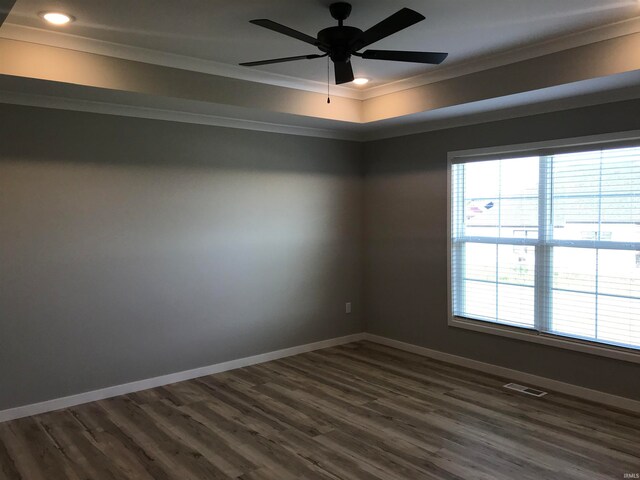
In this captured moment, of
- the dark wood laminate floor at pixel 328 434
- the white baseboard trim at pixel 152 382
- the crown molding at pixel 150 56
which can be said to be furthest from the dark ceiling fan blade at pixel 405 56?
the white baseboard trim at pixel 152 382

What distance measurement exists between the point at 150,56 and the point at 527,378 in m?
4.04

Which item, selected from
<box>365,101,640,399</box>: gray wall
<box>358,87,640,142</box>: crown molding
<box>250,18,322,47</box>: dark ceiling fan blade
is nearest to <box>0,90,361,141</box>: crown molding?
<box>358,87,640,142</box>: crown molding

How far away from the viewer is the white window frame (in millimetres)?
3807

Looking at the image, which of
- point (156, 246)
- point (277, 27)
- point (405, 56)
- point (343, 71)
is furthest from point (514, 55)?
point (156, 246)

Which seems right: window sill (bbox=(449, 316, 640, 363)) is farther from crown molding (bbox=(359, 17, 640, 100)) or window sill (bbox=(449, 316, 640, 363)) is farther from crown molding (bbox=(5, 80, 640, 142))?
crown molding (bbox=(359, 17, 640, 100))

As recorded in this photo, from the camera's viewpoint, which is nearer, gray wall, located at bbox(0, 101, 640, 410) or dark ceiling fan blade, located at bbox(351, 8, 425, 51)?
dark ceiling fan blade, located at bbox(351, 8, 425, 51)

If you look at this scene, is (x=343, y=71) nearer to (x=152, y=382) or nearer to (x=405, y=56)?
(x=405, y=56)

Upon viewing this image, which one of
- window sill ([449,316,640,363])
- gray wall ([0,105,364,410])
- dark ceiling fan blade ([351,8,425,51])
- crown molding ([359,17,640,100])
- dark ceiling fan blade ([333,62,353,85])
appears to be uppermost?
crown molding ([359,17,640,100])

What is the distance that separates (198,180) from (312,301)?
182 cm

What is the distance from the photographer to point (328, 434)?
347 centimetres

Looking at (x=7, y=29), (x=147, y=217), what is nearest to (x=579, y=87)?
(x=147, y=217)

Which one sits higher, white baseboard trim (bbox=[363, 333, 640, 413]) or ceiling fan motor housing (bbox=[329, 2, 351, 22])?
ceiling fan motor housing (bbox=[329, 2, 351, 22])

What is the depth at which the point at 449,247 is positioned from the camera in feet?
16.5

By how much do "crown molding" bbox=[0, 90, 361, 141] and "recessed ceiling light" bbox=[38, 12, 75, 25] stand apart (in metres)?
0.81
